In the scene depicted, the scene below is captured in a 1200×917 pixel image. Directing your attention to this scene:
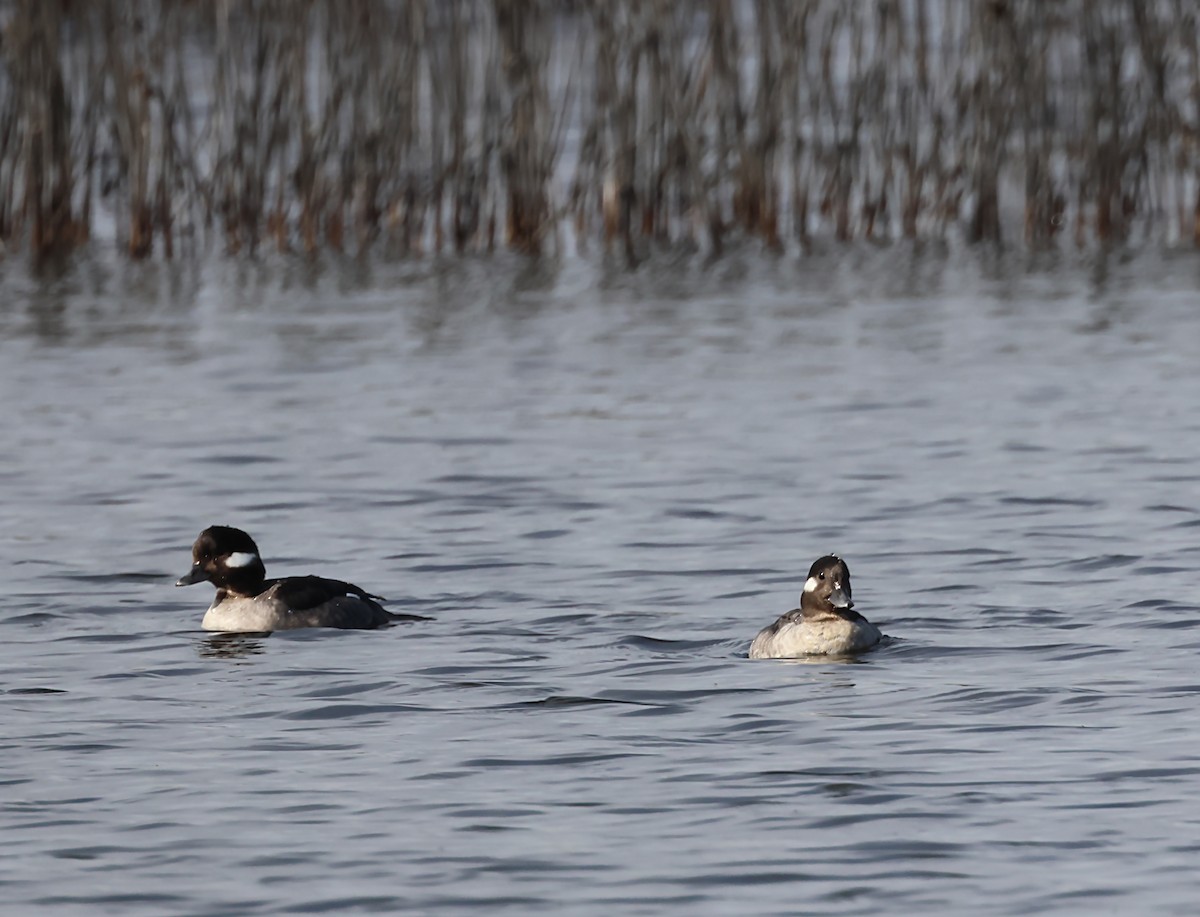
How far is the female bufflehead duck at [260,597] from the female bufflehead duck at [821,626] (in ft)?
5.61

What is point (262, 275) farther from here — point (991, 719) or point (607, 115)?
point (991, 719)

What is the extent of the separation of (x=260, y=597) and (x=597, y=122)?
13.3 m

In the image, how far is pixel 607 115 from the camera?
24.5m

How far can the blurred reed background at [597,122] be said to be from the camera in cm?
2294

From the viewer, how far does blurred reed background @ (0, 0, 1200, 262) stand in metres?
22.9

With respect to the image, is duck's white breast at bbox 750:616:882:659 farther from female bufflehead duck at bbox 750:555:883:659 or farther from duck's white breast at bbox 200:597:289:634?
duck's white breast at bbox 200:597:289:634

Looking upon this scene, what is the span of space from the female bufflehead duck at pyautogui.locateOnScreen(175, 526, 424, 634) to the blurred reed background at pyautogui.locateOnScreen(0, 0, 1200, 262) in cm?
1169

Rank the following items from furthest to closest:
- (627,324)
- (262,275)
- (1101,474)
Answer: (262,275) < (627,324) < (1101,474)

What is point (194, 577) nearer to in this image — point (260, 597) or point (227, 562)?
point (227, 562)

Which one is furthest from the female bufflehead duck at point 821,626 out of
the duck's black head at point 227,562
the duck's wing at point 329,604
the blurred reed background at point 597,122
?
the blurred reed background at point 597,122

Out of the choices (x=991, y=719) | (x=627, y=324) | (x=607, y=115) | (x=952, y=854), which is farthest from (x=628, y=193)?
(x=952, y=854)

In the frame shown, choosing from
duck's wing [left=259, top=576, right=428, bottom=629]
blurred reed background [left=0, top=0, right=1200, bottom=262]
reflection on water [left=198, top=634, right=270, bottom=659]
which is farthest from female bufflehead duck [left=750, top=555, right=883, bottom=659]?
blurred reed background [left=0, top=0, right=1200, bottom=262]

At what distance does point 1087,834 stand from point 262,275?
1798 cm

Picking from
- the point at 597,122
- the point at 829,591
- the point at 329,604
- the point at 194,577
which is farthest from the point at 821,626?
the point at 597,122
